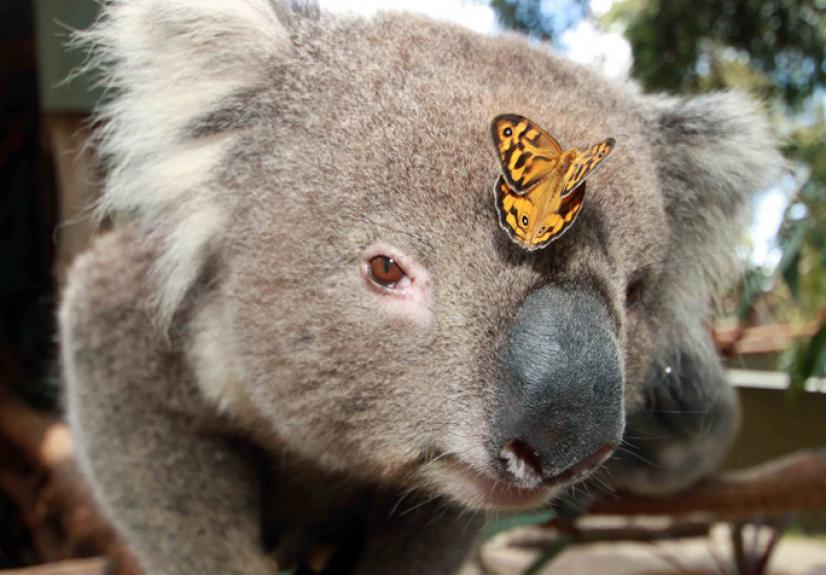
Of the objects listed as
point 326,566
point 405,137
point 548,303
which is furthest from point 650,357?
point 326,566

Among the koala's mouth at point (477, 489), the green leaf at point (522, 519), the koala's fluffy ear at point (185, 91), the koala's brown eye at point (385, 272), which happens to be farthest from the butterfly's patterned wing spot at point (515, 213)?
the green leaf at point (522, 519)

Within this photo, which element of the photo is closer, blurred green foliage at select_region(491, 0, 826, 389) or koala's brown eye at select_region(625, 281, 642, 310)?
koala's brown eye at select_region(625, 281, 642, 310)

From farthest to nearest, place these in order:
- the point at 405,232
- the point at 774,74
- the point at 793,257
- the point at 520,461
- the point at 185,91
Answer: the point at 774,74 → the point at 793,257 → the point at 185,91 → the point at 405,232 → the point at 520,461

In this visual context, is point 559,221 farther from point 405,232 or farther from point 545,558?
point 545,558

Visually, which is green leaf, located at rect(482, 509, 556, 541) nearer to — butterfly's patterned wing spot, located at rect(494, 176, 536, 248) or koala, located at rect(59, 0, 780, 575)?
koala, located at rect(59, 0, 780, 575)

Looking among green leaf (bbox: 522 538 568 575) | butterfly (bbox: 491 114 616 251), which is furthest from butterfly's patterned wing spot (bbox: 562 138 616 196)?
green leaf (bbox: 522 538 568 575)

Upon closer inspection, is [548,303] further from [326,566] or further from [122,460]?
[326,566]

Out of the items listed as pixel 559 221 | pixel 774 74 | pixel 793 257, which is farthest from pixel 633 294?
pixel 774 74
